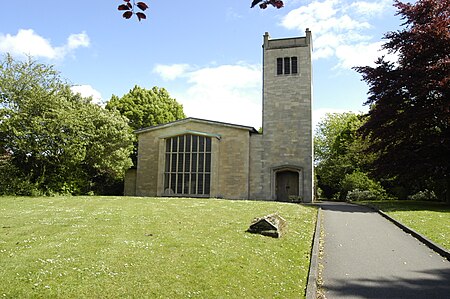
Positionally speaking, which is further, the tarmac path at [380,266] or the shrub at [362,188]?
the shrub at [362,188]

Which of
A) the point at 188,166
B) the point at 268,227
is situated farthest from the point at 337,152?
the point at 268,227

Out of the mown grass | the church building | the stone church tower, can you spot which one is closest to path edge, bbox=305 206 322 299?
the mown grass

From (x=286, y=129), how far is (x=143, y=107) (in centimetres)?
2333

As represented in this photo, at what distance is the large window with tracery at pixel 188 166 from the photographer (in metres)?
29.4

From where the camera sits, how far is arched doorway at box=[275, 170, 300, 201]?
2917 centimetres

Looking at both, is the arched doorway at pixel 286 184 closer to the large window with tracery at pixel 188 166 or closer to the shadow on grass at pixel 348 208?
the shadow on grass at pixel 348 208

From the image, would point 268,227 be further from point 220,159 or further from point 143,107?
point 143,107

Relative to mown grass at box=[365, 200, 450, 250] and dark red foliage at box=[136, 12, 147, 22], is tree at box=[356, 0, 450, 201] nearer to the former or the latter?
mown grass at box=[365, 200, 450, 250]

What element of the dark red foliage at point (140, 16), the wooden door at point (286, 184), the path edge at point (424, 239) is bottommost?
the path edge at point (424, 239)

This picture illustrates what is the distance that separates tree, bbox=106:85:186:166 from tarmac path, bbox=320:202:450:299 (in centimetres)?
3552

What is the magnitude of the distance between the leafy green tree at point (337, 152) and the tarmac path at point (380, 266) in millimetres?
25772

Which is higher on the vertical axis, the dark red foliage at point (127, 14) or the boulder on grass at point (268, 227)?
the dark red foliage at point (127, 14)

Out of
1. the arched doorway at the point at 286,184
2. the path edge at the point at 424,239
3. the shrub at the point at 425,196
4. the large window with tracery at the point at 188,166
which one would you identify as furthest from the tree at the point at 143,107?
the path edge at the point at 424,239

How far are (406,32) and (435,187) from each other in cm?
1426
